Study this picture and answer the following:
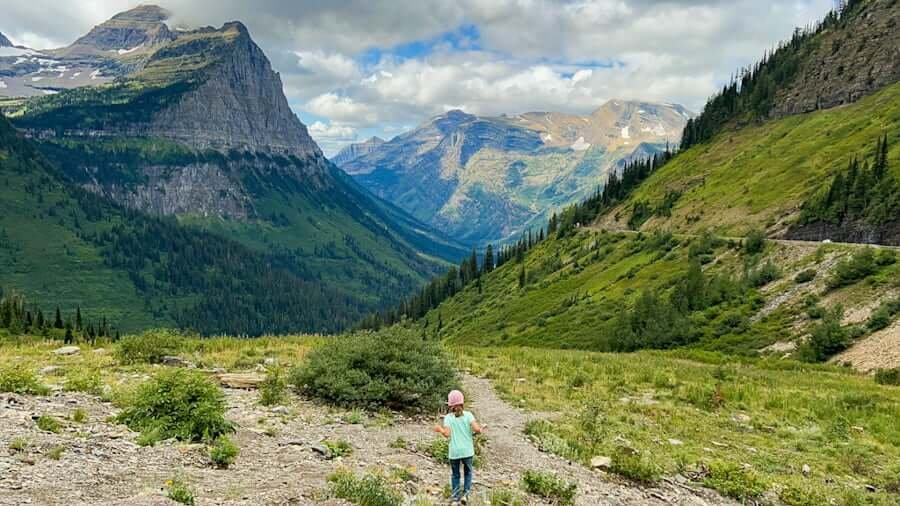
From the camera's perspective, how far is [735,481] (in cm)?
1420

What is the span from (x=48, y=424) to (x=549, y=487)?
39.4 ft

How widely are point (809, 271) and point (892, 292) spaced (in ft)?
38.8

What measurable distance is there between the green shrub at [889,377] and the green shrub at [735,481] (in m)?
21.7

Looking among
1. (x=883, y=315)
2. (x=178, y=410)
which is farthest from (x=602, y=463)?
(x=883, y=315)

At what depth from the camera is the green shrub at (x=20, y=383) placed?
1542cm

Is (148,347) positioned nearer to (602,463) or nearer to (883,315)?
(602,463)

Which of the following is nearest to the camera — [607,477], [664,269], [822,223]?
[607,477]

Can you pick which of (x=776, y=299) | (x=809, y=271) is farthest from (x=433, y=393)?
(x=809, y=271)

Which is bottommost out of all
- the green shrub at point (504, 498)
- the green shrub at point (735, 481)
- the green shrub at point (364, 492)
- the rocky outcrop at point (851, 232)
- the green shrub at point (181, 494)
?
the green shrub at point (735, 481)

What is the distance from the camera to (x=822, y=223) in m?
79.1

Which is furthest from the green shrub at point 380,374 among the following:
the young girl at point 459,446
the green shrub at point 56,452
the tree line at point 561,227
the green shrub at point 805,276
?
the tree line at point 561,227

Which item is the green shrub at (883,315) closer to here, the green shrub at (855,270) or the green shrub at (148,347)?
the green shrub at (855,270)

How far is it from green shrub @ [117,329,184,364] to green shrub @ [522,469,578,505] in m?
18.1

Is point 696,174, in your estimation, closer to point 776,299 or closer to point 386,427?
point 776,299
